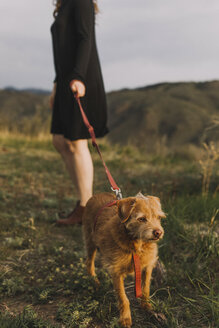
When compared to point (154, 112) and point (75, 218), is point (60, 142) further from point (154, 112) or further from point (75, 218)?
point (154, 112)

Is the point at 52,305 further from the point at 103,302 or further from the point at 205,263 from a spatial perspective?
the point at 205,263

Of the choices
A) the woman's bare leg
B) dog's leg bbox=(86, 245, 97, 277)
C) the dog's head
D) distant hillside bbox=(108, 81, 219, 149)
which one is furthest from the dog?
distant hillside bbox=(108, 81, 219, 149)

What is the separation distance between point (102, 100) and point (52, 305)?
224 centimetres

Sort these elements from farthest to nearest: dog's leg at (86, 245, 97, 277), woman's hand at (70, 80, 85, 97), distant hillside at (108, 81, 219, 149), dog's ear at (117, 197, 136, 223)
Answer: distant hillside at (108, 81, 219, 149) → woman's hand at (70, 80, 85, 97) → dog's leg at (86, 245, 97, 277) → dog's ear at (117, 197, 136, 223)

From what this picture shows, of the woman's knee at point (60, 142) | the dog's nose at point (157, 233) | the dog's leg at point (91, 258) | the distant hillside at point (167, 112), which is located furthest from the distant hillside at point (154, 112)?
the dog's nose at point (157, 233)

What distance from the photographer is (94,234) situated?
7.31ft

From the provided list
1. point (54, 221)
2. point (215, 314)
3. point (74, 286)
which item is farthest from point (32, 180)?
point (215, 314)

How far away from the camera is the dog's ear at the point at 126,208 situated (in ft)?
5.91

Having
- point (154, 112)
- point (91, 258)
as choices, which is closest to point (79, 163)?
point (91, 258)

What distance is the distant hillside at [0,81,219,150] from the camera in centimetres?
1273

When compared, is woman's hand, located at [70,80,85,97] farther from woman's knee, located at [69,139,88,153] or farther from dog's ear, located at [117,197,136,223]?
dog's ear, located at [117,197,136,223]

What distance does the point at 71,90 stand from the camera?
3.21 metres

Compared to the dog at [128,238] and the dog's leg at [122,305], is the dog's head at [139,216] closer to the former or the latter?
the dog at [128,238]

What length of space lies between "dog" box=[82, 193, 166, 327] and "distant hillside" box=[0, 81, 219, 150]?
362 inches
